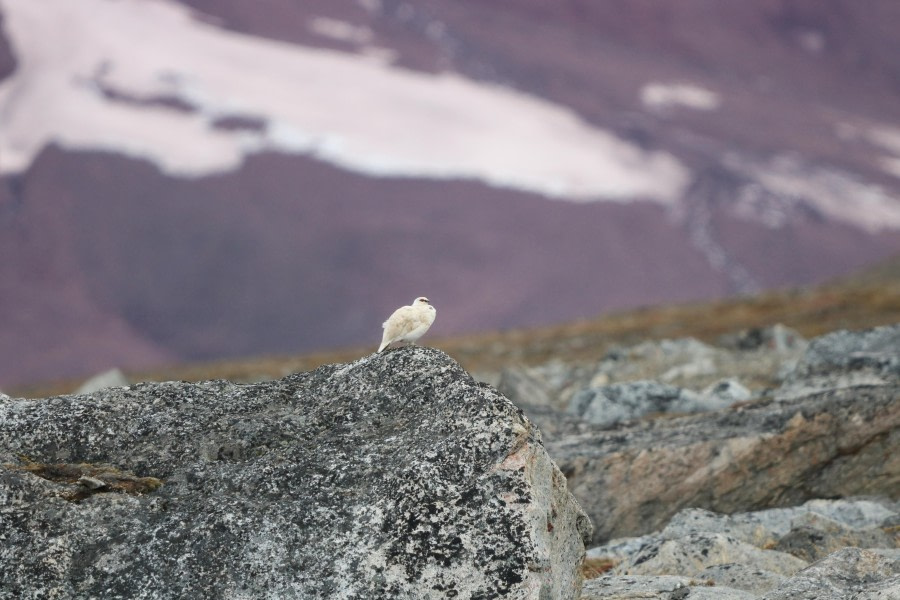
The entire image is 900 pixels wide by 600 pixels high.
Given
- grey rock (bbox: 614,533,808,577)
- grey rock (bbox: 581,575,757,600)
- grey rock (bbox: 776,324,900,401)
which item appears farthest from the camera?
grey rock (bbox: 776,324,900,401)

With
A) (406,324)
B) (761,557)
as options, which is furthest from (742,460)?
(406,324)

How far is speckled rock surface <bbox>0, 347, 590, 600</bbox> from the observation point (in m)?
8.62

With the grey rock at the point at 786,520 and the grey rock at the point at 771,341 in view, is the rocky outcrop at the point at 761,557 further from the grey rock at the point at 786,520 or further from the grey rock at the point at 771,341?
the grey rock at the point at 771,341

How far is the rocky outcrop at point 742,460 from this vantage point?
17.4m

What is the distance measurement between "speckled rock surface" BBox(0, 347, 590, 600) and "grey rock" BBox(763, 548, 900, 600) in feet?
7.27

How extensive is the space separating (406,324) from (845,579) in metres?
5.58

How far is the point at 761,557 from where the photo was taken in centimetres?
1309

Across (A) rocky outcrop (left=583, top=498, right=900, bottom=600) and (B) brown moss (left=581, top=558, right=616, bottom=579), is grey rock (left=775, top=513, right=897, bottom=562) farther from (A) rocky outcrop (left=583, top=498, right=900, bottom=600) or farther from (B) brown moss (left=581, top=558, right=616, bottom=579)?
(B) brown moss (left=581, top=558, right=616, bottom=579)

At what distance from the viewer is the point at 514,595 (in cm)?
855

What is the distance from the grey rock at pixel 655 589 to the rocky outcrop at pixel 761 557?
1 centimetres

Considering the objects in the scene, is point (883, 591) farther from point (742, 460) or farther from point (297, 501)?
point (742, 460)

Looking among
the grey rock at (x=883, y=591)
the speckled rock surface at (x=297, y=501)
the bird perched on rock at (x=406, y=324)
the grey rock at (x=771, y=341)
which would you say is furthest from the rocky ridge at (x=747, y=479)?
the grey rock at (x=771, y=341)

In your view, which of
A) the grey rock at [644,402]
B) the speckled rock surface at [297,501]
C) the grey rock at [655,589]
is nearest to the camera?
the speckled rock surface at [297,501]

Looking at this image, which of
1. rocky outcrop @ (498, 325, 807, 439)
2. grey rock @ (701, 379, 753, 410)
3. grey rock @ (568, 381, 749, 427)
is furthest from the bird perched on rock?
grey rock @ (701, 379, 753, 410)
